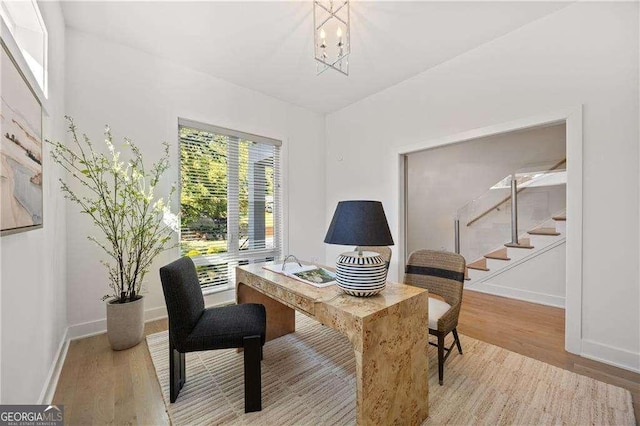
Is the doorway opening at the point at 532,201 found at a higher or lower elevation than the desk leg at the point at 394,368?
higher

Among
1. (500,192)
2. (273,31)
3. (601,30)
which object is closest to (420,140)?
(601,30)

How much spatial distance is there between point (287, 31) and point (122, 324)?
9.75 feet

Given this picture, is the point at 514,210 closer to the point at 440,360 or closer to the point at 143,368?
the point at 440,360

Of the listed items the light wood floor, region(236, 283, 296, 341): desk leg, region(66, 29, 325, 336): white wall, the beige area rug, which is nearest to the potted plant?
region(66, 29, 325, 336): white wall

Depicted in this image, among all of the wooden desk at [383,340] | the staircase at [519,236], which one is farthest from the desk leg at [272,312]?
the staircase at [519,236]

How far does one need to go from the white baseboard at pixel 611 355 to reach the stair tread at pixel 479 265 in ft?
6.31

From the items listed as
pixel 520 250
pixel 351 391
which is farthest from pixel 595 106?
pixel 351 391

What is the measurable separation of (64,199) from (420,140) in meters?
3.68

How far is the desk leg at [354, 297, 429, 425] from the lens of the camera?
1.23m

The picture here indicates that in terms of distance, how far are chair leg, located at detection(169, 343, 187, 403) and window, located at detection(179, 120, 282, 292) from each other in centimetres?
156

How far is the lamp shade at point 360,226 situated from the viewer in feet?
4.63

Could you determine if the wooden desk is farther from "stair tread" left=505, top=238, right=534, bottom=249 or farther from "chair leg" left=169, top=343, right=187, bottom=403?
"stair tread" left=505, top=238, right=534, bottom=249

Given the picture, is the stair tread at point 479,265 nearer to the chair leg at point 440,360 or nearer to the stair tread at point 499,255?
the stair tread at point 499,255

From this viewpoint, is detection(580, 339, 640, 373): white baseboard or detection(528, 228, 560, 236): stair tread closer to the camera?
detection(580, 339, 640, 373): white baseboard
